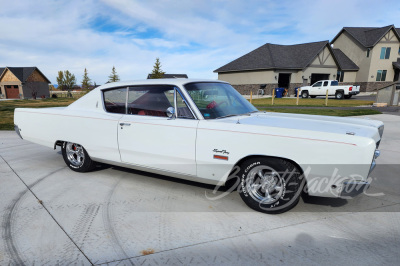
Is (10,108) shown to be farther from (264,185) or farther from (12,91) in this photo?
(12,91)

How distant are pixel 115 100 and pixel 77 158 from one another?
1369 mm

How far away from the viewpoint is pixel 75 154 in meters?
4.47

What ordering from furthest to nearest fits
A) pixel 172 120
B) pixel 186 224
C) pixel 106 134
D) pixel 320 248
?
pixel 106 134
pixel 172 120
pixel 186 224
pixel 320 248

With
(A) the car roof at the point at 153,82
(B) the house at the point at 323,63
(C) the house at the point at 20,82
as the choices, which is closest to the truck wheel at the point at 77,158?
(A) the car roof at the point at 153,82

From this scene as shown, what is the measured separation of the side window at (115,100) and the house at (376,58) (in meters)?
37.1

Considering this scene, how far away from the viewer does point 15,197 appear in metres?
3.40

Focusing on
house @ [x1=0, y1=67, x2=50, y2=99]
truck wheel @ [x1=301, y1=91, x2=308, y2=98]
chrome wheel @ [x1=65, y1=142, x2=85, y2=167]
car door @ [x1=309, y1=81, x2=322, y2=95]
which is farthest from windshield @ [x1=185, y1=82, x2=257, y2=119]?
house @ [x1=0, y1=67, x2=50, y2=99]

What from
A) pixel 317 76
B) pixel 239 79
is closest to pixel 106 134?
pixel 239 79

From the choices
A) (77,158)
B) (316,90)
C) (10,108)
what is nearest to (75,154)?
(77,158)

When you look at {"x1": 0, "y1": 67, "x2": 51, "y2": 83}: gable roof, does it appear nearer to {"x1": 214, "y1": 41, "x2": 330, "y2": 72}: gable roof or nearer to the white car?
{"x1": 214, "y1": 41, "x2": 330, "y2": 72}: gable roof

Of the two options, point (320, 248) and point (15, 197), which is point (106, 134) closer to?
point (15, 197)

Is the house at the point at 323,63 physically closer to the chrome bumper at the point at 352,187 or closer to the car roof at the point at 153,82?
the car roof at the point at 153,82

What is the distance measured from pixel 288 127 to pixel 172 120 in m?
1.42

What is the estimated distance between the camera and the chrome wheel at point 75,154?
4.34 meters
